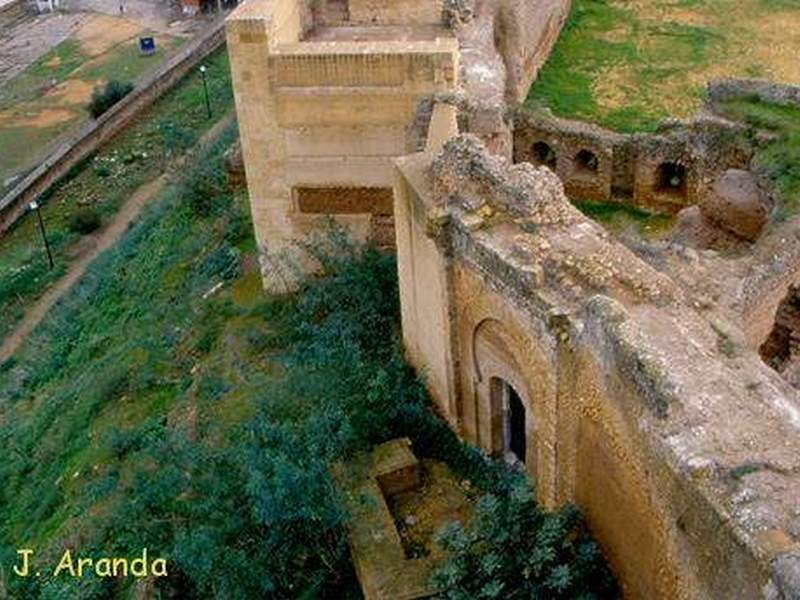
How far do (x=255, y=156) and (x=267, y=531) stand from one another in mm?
6578

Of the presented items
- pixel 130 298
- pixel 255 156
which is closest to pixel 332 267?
pixel 255 156

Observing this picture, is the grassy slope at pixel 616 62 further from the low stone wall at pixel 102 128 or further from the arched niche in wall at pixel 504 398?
the low stone wall at pixel 102 128

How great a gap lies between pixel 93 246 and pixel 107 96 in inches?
360

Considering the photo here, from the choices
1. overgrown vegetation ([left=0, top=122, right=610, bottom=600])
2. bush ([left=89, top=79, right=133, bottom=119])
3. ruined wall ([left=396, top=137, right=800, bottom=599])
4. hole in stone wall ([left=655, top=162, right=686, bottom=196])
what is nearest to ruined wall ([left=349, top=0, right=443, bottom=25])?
overgrown vegetation ([left=0, top=122, right=610, bottom=600])

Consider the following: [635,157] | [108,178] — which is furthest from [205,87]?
[635,157]

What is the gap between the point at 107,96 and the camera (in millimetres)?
33531

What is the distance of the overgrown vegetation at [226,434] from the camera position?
11.1 meters

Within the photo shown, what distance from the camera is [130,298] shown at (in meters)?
21.2

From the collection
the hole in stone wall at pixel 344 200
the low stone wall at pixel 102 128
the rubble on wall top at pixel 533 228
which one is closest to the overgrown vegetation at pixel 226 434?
the hole in stone wall at pixel 344 200

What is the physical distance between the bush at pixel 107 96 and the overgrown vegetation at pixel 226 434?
13.6m

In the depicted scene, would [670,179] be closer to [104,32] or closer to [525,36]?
[525,36]

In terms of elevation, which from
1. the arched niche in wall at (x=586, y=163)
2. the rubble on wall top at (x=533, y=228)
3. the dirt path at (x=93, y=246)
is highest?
the rubble on wall top at (x=533, y=228)

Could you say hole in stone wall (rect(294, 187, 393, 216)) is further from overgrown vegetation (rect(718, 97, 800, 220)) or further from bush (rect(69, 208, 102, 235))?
bush (rect(69, 208, 102, 235))

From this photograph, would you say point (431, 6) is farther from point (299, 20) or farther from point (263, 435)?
point (263, 435)
